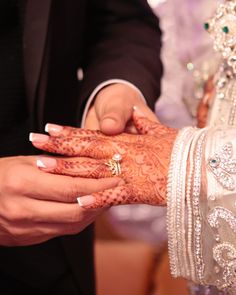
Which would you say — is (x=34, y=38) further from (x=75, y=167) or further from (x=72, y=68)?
(x=75, y=167)

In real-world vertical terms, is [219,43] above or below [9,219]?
above

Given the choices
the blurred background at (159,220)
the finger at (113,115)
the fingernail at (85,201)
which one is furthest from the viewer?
the blurred background at (159,220)

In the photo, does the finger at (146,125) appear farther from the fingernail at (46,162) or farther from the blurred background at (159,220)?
the blurred background at (159,220)

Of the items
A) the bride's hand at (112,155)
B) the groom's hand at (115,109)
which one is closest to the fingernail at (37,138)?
the bride's hand at (112,155)

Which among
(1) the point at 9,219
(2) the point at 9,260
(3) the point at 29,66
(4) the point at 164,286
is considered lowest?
(4) the point at 164,286

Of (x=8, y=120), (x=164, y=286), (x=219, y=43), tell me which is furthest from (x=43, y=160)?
(x=164, y=286)

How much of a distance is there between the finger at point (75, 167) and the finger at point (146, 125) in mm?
124

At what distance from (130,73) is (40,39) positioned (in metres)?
0.20

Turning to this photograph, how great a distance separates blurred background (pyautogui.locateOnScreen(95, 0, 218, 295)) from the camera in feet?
6.15

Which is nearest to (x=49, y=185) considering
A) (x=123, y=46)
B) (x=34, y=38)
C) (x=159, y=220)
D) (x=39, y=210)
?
(x=39, y=210)

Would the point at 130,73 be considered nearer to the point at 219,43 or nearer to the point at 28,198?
the point at 219,43

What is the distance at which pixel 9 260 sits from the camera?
1.16 meters

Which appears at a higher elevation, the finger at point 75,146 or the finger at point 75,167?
the finger at point 75,146

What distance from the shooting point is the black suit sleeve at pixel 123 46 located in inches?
47.0
